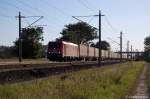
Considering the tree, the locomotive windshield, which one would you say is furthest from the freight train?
the tree

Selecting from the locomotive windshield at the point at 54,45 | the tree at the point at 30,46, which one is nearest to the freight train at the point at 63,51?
the locomotive windshield at the point at 54,45

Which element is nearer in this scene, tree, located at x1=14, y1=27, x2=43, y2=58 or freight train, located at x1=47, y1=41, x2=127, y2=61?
freight train, located at x1=47, y1=41, x2=127, y2=61

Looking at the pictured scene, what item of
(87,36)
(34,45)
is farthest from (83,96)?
(87,36)

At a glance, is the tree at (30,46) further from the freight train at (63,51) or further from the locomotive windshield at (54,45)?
the locomotive windshield at (54,45)

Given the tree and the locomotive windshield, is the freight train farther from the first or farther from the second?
the tree

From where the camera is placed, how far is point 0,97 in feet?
46.2

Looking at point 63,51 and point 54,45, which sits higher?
point 54,45

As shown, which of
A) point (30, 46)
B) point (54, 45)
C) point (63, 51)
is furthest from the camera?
point (30, 46)

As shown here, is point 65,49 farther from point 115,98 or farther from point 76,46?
point 115,98

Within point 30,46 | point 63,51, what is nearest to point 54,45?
point 63,51

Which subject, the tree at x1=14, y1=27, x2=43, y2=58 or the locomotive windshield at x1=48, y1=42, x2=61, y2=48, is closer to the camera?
the locomotive windshield at x1=48, y1=42, x2=61, y2=48

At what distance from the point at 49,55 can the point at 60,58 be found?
2063 mm

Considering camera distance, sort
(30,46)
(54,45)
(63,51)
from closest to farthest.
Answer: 1. (63,51)
2. (54,45)
3. (30,46)

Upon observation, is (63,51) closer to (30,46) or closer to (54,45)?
(54,45)
